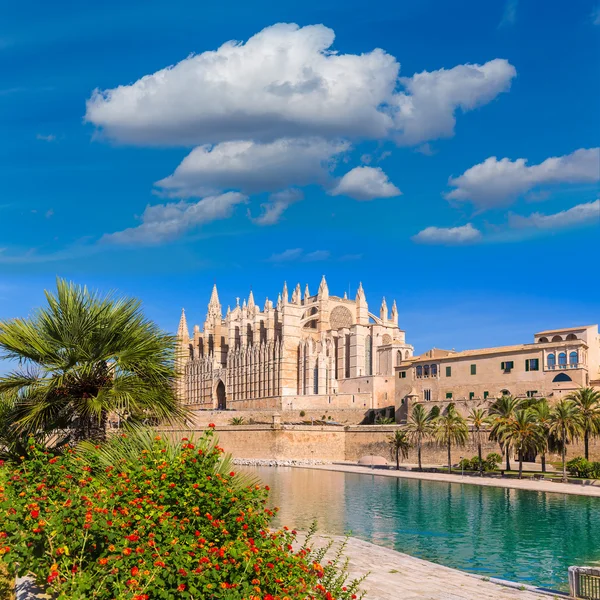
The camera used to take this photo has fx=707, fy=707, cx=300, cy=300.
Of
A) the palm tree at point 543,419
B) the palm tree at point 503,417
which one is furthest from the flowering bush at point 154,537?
the palm tree at point 543,419

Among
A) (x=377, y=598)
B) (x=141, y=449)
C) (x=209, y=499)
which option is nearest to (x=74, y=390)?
(x=141, y=449)

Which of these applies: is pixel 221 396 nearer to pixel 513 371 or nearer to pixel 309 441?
pixel 309 441

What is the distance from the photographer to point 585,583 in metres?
10.8

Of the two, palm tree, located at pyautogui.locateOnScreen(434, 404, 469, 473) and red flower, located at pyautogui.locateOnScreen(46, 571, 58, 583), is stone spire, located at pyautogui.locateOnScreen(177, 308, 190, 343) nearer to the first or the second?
palm tree, located at pyautogui.locateOnScreen(434, 404, 469, 473)

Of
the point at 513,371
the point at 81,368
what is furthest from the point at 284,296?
the point at 81,368

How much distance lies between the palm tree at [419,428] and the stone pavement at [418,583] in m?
32.6

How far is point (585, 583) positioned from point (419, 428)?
36.7 metres

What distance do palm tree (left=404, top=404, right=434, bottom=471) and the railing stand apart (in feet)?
114

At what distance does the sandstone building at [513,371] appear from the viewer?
48.8 metres

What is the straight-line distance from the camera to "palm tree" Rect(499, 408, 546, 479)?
120ft

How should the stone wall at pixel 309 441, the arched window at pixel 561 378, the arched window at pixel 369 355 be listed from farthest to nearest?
the arched window at pixel 369 355
the stone wall at pixel 309 441
the arched window at pixel 561 378

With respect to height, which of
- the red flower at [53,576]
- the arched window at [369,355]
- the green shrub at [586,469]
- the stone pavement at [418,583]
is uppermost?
the arched window at [369,355]

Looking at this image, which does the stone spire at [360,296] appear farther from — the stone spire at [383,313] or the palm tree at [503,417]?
the palm tree at [503,417]

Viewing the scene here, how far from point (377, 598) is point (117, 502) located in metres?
4.46
